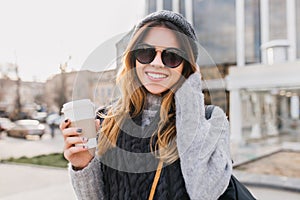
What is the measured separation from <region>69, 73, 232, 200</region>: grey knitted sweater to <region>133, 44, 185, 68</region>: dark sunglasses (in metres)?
0.06

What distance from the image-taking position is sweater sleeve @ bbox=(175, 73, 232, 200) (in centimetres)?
73

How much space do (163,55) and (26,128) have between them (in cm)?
1381

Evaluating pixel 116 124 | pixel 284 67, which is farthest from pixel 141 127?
pixel 284 67

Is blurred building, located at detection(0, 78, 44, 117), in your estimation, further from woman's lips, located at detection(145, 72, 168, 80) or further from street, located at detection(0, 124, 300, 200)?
woman's lips, located at detection(145, 72, 168, 80)

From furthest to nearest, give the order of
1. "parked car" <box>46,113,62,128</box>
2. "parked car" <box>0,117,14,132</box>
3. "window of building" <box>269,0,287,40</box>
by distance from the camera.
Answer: "parked car" <box>0,117,14,132</box>, "window of building" <box>269,0,287,40</box>, "parked car" <box>46,113,62,128</box>

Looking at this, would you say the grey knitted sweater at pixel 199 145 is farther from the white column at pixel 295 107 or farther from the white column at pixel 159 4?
the white column at pixel 159 4

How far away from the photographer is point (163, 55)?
0.80 metres

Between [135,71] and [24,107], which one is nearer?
[135,71]

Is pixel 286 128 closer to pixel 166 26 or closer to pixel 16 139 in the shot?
pixel 16 139

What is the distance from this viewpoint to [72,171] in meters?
0.83

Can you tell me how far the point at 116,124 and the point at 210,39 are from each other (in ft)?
48.3

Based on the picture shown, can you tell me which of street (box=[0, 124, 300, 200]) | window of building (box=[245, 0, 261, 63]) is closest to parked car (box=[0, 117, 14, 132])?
street (box=[0, 124, 300, 200])

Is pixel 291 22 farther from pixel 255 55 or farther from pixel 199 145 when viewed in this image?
pixel 199 145

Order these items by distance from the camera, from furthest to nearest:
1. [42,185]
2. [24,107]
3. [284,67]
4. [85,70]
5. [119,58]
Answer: [24,107] → [284,67] → [42,185] → [119,58] → [85,70]
